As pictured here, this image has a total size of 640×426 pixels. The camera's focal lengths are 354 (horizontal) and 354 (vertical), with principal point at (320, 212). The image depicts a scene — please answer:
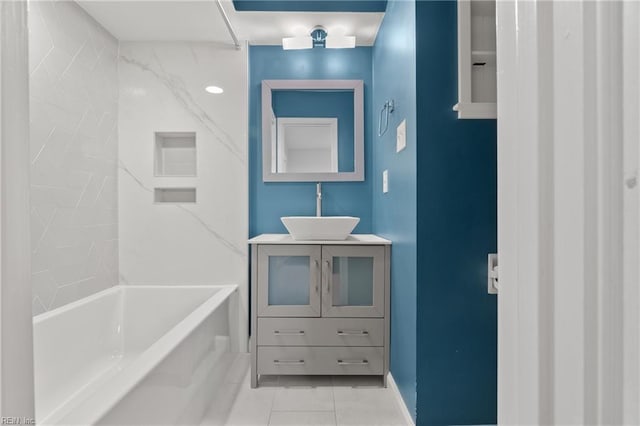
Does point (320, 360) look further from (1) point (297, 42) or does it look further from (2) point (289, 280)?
(1) point (297, 42)

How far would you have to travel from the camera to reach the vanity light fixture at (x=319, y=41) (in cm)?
249

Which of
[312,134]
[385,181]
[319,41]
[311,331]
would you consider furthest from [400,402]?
[319,41]

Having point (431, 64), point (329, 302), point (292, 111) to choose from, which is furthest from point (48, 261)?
point (431, 64)

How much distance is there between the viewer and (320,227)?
215cm

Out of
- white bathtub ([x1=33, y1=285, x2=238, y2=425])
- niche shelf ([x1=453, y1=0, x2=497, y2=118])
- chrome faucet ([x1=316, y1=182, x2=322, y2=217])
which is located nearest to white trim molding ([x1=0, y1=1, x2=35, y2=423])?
white bathtub ([x1=33, y1=285, x2=238, y2=425])

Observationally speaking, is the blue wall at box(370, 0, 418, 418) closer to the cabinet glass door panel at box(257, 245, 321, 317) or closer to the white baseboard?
the white baseboard

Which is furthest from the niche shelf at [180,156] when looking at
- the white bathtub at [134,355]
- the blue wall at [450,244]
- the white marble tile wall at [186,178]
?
the blue wall at [450,244]

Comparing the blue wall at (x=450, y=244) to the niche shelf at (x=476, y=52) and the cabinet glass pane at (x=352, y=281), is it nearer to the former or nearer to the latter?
the niche shelf at (x=476, y=52)

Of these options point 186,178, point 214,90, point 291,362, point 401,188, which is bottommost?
point 291,362

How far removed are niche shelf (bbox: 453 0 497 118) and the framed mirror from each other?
4.28 feet

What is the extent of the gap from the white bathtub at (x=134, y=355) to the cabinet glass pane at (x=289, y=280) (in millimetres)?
381

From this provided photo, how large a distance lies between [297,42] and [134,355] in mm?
2422

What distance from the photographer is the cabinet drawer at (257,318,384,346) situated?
2109 millimetres

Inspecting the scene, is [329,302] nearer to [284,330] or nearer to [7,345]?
[284,330]
